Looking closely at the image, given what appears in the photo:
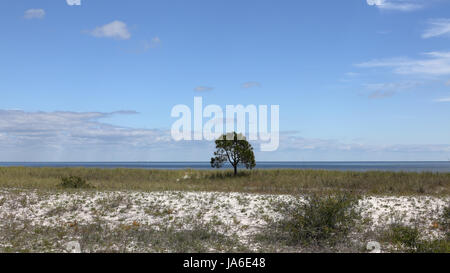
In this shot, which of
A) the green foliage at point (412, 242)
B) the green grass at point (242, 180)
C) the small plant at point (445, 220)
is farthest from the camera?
the green grass at point (242, 180)

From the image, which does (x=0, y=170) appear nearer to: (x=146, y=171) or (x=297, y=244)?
(x=146, y=171)

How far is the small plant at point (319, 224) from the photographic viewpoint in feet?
40.5

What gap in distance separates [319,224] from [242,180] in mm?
25128

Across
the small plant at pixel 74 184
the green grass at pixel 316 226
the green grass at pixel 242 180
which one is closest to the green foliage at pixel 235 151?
the green grass at pixel 242 180

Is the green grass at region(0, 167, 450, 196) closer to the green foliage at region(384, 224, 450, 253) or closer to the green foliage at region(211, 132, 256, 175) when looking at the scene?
the green foliage at region(211, 132, 256, 175)

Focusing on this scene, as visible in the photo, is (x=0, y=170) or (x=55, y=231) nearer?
(x=55, y=231)

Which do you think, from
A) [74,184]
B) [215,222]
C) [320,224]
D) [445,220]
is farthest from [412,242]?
[74,184]

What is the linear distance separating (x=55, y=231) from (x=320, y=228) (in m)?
8.60

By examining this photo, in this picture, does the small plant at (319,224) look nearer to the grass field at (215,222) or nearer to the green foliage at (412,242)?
the grass field at (215,222)

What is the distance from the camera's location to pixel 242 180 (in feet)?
124

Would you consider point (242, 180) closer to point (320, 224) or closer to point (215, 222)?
point (215, 222)

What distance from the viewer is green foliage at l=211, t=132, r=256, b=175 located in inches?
1709
